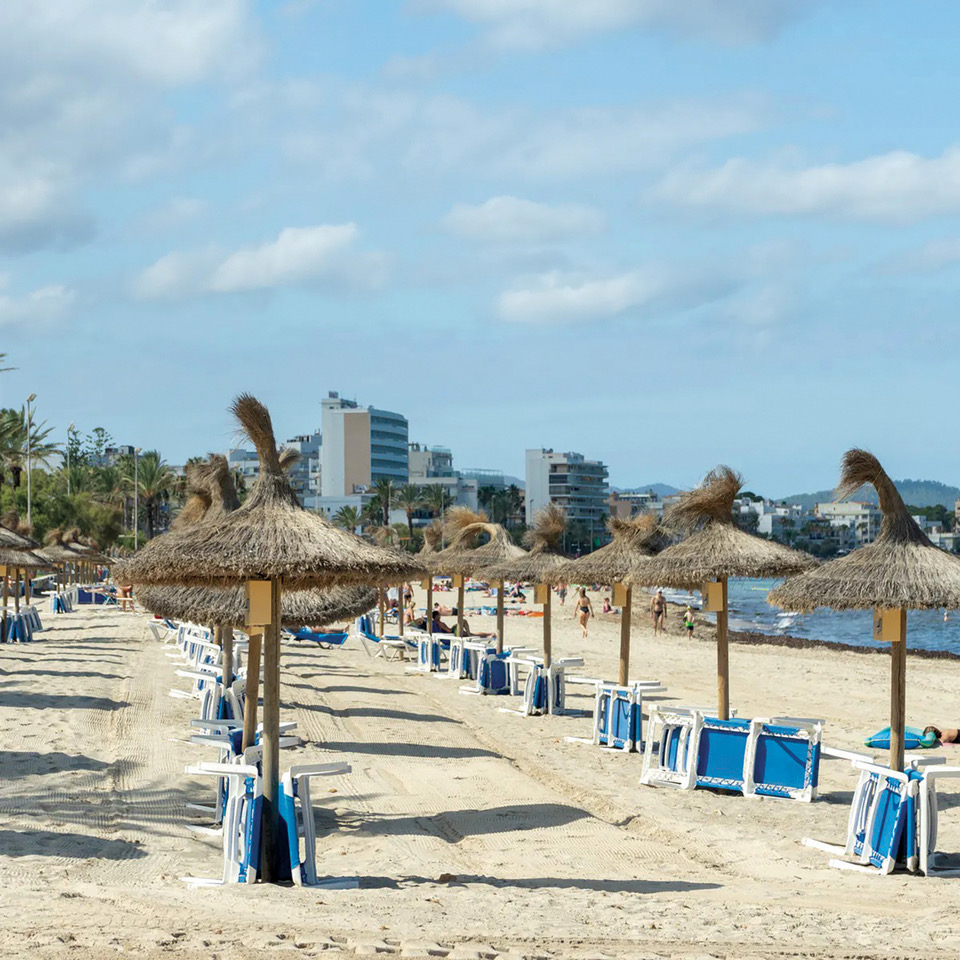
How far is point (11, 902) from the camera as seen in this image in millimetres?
5781

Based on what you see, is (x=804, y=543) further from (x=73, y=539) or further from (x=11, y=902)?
(x=11, y=902)

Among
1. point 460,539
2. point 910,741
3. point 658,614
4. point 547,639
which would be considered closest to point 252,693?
point 547,639

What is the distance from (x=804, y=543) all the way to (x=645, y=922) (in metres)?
194

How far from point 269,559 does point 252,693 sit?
6.09ft

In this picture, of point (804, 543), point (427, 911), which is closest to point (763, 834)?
point (427, 911)

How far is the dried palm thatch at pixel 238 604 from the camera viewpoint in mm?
11977

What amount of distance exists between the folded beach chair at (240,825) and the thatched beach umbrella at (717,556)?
5.03 metres

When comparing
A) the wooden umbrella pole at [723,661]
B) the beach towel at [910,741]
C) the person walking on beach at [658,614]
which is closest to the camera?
the wooden umbrella pole at [723,661]

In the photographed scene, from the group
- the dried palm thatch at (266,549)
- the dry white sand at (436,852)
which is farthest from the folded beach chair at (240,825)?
the dried palm thatch at (266,549)

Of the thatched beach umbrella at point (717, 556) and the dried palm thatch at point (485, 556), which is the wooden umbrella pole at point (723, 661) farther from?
the dried palm thatch at point (485, 556)

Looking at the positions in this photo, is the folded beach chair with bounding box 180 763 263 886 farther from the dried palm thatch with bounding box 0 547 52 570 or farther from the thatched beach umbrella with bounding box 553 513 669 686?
the dried palm thatch with bounding box 0 547 52 570

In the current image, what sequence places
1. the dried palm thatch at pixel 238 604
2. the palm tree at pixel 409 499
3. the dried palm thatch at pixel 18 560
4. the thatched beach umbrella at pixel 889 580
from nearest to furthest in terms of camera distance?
the thatched beach umbrella at pixel 889 580, the dried palm thatch at pixel 238 604, the dried palm thatch at pixel 18 560, the palm tree at pixel 409 499

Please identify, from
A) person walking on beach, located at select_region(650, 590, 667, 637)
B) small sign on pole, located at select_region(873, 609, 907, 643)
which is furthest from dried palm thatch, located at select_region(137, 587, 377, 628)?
person walking on beach, located at select_region(650, 590, 667, 637)

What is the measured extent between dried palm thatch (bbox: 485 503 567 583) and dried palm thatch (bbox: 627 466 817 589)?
184 inches
